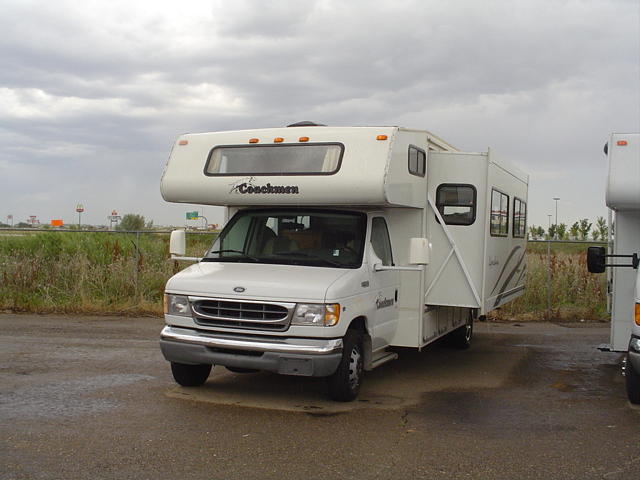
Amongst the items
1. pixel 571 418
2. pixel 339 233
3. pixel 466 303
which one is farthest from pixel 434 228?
pixel 571 418

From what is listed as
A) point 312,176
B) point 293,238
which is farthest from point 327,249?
point 312,176

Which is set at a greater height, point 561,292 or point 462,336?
point 561,292

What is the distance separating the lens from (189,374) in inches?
313

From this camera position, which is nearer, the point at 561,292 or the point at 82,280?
the point at 82,280

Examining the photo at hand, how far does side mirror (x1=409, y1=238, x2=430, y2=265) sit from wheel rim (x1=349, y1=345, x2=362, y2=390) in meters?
1.11

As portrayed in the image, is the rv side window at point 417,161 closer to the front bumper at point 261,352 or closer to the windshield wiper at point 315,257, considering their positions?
the windshield wiper at point 315,257

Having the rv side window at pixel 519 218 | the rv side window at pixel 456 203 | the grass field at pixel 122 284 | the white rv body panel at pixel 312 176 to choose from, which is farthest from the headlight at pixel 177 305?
the grass field at pixel 122 284

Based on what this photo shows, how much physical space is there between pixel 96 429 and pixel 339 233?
323 cm

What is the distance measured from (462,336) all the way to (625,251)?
3.31m

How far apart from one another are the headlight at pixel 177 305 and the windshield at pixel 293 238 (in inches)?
32.7

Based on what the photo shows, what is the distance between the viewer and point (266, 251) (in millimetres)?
8125

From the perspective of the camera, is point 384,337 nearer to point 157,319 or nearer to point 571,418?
point 571,418

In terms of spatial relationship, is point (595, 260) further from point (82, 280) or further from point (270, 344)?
point (82, 280)

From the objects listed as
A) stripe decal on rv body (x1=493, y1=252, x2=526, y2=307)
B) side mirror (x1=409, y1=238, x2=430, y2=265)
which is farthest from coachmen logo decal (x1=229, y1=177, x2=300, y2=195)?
stripe decal on rv body (x1=493, y1=252, x2=526, y2=307)
